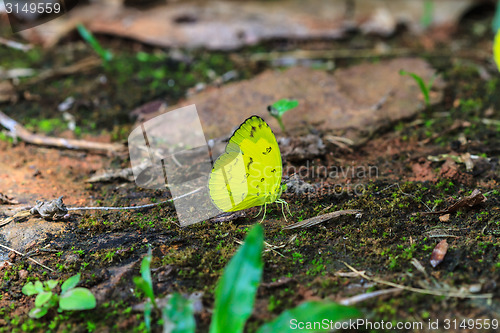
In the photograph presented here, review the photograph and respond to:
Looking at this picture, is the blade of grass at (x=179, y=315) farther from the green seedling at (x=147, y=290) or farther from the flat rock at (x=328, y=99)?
the flat rock at (x=328, y=99)

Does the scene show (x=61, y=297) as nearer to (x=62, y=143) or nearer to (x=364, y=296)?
(x=364, y=296)

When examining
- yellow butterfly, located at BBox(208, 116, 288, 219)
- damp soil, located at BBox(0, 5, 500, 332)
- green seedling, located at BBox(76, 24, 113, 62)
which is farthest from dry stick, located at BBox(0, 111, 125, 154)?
yellow butterfly, located at BBox(208, 116, 288, 219)

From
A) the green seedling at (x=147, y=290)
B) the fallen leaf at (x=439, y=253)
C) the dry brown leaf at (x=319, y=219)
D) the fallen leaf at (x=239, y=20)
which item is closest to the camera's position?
the green seedling at (x=147, y=290)

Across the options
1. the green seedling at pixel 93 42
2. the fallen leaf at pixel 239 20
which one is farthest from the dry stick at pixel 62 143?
the fallen leaf at pixel 239 20

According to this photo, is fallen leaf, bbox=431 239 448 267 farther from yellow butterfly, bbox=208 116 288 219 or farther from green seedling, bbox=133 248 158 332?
green seedling, bbox=133 248 158 332

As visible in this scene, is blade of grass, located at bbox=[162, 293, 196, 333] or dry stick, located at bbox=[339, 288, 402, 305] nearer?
blade of grass, located at bbox=[162, 293, 196, 333]

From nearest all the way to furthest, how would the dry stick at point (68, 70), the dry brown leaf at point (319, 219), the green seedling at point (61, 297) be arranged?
1. the green seedling at point (61, 297)
2. the dry brown leaf at point (319, 219)
3. the dry stick at point (68, 70)
